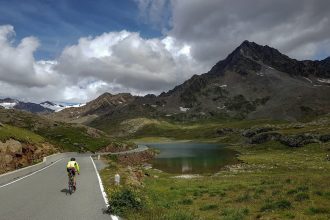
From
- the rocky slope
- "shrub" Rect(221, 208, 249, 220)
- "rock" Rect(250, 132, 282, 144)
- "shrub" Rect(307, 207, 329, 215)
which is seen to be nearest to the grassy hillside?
the rocky slope

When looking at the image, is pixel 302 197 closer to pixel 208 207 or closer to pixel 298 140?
pixel 208 207

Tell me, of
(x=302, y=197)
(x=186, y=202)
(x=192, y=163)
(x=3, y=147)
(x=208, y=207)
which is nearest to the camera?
(x=302, y=197)

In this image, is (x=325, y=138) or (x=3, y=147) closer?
(x=3, y=147)

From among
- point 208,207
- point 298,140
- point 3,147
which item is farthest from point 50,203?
point 298,140

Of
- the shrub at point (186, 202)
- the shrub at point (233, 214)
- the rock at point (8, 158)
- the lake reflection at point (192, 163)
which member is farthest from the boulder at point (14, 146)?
the shrub at point (233, 214)

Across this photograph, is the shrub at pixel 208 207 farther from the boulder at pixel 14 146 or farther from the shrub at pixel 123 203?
the boulder at pixel 14 146

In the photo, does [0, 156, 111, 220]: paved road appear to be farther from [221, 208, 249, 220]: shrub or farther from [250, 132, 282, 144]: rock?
[250, 132, 282, 144]: rock

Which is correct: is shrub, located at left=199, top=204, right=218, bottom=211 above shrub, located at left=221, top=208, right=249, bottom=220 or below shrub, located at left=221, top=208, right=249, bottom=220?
below

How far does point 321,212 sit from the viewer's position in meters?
19.8

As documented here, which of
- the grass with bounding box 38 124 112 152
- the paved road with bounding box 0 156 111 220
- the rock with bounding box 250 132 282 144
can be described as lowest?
the paved road with bounding box 0 156 111 220

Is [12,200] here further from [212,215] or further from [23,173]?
[23,173]

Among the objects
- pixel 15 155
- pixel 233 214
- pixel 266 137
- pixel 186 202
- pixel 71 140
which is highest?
pixel 71 140

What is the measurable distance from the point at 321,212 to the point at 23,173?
3523cm

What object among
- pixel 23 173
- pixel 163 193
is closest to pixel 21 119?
pixel 23 173
